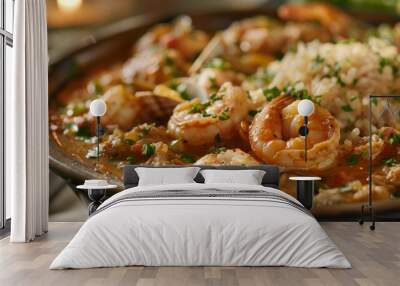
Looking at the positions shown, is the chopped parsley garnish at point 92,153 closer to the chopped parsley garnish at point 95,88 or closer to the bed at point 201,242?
the chopped parsley garnish at point 95,88

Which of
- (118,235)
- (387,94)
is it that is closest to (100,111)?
(118,235)

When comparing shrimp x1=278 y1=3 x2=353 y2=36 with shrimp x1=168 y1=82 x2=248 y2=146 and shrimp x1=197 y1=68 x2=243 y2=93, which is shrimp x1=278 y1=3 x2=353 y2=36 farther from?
shrimp x1=168 y1=82 x2=248 y2=146

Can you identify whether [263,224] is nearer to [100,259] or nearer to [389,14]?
[100,259]

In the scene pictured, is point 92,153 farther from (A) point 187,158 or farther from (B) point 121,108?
(A) point 187,158

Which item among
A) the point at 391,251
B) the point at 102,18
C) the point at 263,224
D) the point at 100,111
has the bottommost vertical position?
the point at 391,251

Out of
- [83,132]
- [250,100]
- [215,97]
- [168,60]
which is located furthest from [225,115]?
[83,132]

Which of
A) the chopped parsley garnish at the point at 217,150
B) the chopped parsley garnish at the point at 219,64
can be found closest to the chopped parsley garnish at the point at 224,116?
the chopped parsley garnish at the point at 217,150

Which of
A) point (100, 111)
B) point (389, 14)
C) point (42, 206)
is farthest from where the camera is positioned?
point (389, 14)
